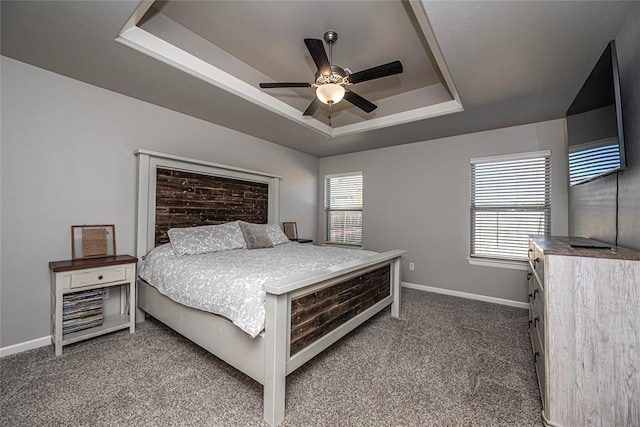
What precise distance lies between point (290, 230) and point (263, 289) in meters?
3.16

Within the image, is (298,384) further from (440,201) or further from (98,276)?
(440,201)

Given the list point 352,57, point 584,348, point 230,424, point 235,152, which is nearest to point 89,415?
point 230,424

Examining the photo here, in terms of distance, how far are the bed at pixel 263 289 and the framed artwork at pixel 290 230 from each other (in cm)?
36

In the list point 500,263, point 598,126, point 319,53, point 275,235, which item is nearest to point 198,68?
point 319,53

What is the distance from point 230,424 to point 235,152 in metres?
3.27

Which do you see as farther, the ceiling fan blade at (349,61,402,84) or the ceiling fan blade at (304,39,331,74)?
the ceiling fan blade at (349,61,402,84)

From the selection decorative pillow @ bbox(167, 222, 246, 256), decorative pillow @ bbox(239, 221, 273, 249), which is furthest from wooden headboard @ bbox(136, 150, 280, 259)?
decorative pillow @ bbox(239, 221, 273, 249)

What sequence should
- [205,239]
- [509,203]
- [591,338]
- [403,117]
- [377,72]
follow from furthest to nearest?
[509,203] → [403,117] → [205,239] → [377,72] → [591,338]

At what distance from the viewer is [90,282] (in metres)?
2.29

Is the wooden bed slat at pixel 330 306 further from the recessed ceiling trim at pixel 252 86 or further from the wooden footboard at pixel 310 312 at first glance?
the recessed ceiling trim at pixel 252 86

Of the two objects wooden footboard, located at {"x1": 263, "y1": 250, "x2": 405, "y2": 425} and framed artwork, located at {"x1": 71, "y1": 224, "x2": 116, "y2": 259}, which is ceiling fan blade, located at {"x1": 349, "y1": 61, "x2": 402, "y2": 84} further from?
framed artwork, located at {"x1": 71, "y1": 224, "x2": 116, "y2": 259}

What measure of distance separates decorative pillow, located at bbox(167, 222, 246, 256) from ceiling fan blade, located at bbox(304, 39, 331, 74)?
2.02 m

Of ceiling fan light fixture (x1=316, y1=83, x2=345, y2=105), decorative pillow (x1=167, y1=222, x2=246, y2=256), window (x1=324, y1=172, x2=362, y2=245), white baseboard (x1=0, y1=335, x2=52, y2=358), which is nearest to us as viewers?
white baseboard (x1=0, y1=335, x2=52, y2=358)

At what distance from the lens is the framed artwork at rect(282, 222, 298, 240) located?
15.1 feet
